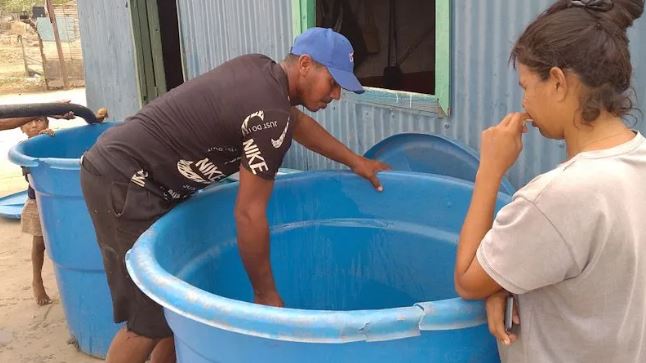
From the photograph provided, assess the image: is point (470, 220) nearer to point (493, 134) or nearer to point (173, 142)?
point (493, 134)

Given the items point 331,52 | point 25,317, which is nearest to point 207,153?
point 331,52

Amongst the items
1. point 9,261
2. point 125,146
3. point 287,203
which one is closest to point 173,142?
point 125,146

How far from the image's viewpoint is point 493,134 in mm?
1288

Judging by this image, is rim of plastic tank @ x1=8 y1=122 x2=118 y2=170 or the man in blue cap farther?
rim of plastic tank @ x1=8 y1=122 x2=118 y2=170

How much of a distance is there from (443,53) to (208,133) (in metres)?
1.02

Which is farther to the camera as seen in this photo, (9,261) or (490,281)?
(9,261)

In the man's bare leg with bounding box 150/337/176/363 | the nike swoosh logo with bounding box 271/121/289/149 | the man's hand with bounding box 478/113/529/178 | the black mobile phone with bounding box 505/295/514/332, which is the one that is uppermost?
the man's hand with bounding box 478/113/529/178

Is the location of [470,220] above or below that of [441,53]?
below

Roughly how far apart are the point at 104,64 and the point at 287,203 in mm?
4349

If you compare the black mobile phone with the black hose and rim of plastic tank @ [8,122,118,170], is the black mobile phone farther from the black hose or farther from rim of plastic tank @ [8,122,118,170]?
the black hose

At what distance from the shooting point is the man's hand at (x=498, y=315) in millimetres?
1181

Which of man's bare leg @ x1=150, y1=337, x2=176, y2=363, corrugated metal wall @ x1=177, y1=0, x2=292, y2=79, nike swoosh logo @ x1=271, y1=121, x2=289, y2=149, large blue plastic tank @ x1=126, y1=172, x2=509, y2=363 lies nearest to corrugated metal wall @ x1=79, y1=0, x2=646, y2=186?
corrugated metal wall @ x1=177, y1=0, x2=292, y2=79

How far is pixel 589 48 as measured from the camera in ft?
3.54

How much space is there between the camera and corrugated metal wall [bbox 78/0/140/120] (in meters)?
5.46
